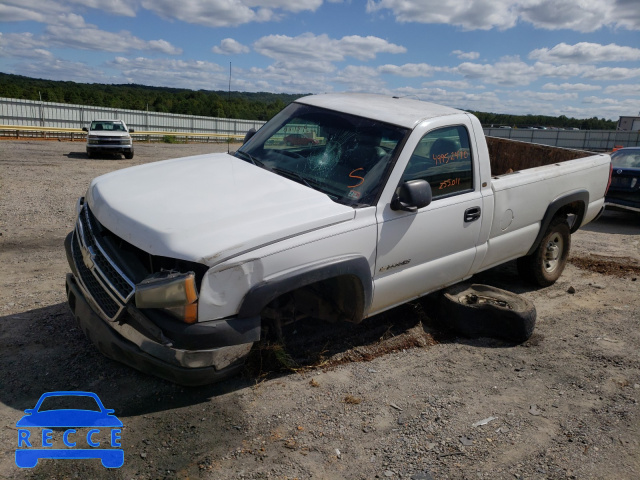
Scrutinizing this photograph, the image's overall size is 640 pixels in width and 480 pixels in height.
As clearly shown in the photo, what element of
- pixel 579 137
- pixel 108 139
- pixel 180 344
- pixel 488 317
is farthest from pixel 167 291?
pixel 579 137

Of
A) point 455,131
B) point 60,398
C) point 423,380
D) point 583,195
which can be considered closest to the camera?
point 60,398

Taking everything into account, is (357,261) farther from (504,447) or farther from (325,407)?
(504,447)

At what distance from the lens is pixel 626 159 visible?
448 inches

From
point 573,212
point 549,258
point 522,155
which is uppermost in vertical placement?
point 522,155

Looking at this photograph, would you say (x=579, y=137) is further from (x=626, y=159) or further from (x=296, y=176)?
(x=296, y=176)

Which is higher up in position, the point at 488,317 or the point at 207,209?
the point at 207,209

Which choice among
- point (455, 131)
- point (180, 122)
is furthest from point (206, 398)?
point (180, 122)

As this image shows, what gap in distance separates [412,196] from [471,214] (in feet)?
3.44

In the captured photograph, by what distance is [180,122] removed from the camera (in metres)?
41.2

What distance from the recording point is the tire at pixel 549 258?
607 cm

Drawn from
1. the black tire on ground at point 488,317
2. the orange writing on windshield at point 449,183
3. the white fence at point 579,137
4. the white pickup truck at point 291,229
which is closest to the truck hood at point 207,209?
the white pickup truck at point 291,229

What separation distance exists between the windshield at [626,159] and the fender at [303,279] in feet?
31.4

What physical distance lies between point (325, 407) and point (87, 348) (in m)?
1.99

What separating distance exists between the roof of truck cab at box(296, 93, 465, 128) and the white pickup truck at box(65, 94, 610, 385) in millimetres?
20
